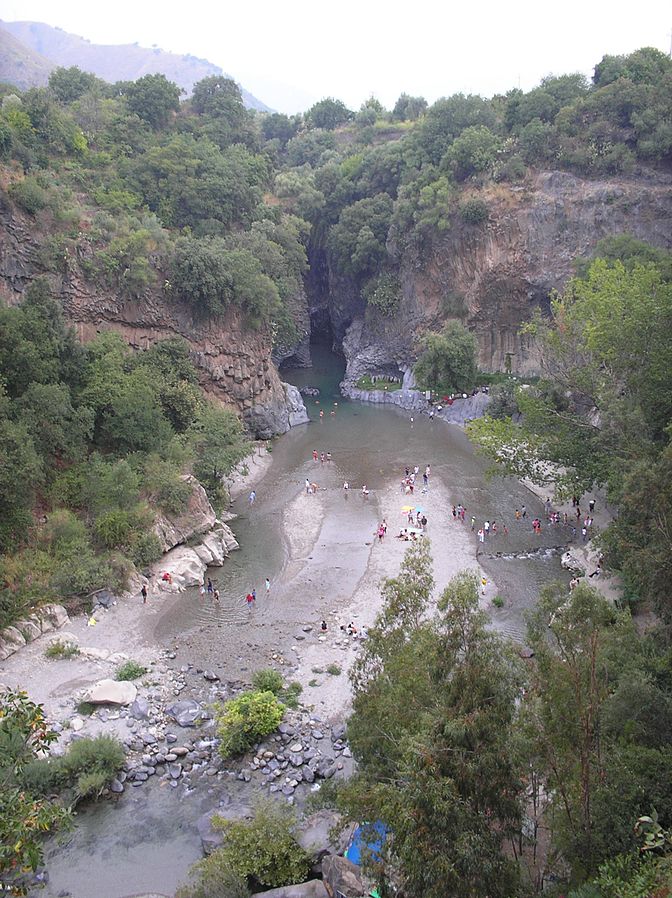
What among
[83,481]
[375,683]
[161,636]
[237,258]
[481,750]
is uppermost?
[237,258]

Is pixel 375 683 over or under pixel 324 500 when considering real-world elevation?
over

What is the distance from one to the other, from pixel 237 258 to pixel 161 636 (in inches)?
1130

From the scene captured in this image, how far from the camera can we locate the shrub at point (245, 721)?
17.5 meters

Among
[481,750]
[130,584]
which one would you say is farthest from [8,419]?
[481,750]

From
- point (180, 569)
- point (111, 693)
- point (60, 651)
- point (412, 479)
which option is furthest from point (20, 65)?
point (111, 693)

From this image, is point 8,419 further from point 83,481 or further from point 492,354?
point 492,354

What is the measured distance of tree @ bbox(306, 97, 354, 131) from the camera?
8075 cm

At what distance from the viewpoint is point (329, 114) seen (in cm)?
8094

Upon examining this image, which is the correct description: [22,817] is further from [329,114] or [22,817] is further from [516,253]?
[329,114]

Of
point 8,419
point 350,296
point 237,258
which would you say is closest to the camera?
point 8,419

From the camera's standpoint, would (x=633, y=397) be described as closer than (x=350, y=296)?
Yes

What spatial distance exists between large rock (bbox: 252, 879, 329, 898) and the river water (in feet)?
8.29

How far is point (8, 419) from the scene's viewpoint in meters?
25.9

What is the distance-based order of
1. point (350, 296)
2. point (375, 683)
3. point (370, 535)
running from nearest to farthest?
point (375, 683)
point (370, 535)
point (350, 296)
